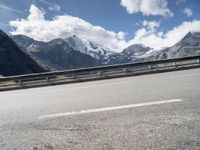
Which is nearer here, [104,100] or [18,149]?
[18,149]

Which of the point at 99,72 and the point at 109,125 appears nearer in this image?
the point at 109,125

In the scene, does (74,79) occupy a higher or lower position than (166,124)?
higher

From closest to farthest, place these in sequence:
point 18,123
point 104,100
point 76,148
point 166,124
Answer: point 76,148, point 166,124, point 18,123, point 104,100

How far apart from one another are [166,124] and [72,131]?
1574 mm

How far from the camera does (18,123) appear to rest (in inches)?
237

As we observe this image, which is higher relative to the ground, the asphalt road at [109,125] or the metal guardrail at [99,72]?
the metal guardrail at [99,72]

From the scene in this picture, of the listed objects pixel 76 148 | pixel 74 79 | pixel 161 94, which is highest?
pixel 74 79

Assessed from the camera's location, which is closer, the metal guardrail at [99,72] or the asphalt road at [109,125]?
the asphalt road at [109,125]

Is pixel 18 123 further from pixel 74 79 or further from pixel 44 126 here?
pixel 74 79

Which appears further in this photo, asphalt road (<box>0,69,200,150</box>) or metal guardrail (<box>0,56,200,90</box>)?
metal guardrail (<box>0,56,200,90</box>)

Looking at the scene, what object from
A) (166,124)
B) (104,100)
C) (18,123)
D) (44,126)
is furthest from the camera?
(104,100)

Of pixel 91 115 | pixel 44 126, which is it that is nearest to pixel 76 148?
pixel 44 126

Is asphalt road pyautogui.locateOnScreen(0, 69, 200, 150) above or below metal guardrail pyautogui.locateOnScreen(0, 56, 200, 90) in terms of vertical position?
below

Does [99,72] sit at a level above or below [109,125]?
above
